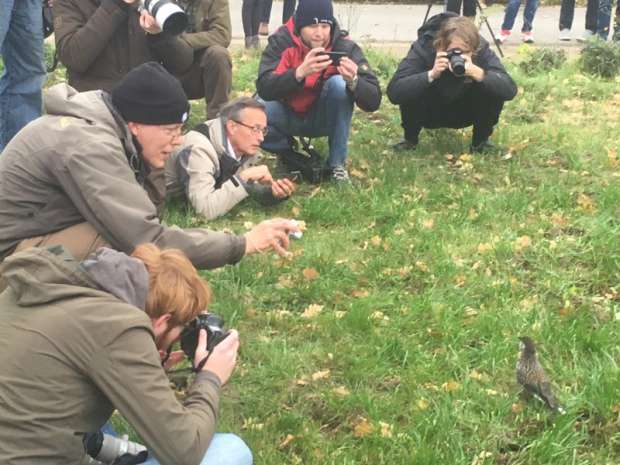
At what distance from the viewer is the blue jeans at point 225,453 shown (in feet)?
8.35

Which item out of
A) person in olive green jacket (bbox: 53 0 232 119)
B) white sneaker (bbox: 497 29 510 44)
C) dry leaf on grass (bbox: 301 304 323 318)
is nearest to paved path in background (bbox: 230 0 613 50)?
white sneaker (bbox: 497 29 510 44)

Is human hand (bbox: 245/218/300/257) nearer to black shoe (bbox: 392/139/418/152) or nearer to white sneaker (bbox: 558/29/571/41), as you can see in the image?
black shoe (bbox: 392/139/418/152)

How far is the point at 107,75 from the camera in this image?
5.95m

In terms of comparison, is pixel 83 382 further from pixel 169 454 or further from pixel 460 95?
pixel 460 95

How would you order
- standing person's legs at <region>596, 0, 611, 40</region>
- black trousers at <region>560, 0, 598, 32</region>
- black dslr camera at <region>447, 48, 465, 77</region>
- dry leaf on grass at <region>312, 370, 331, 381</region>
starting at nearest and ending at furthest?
dry leaf on grass at <region>312, 370, 331, 381</region>, black dslr camera at <region>447, 48, 465, 77</region>, standing person's legs at <region>596, 0, 611, 40</region>, black trousers at <region>560, 0, 598, 32</region>

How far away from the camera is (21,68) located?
17.6 ft

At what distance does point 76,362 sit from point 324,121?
13.3 feet

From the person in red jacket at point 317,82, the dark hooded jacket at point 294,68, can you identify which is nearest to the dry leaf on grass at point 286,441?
the person in red jacket at point 317,82

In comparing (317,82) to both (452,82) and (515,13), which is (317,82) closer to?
(452,82)

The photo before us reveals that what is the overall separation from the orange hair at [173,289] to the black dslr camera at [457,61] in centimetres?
358

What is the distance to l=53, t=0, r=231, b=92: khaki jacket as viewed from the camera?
18.4ft

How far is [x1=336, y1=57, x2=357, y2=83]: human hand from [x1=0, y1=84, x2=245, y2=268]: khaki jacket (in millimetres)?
2546

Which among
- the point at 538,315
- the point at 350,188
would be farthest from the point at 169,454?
the point at 350,188

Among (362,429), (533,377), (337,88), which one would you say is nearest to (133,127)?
(362,429)
